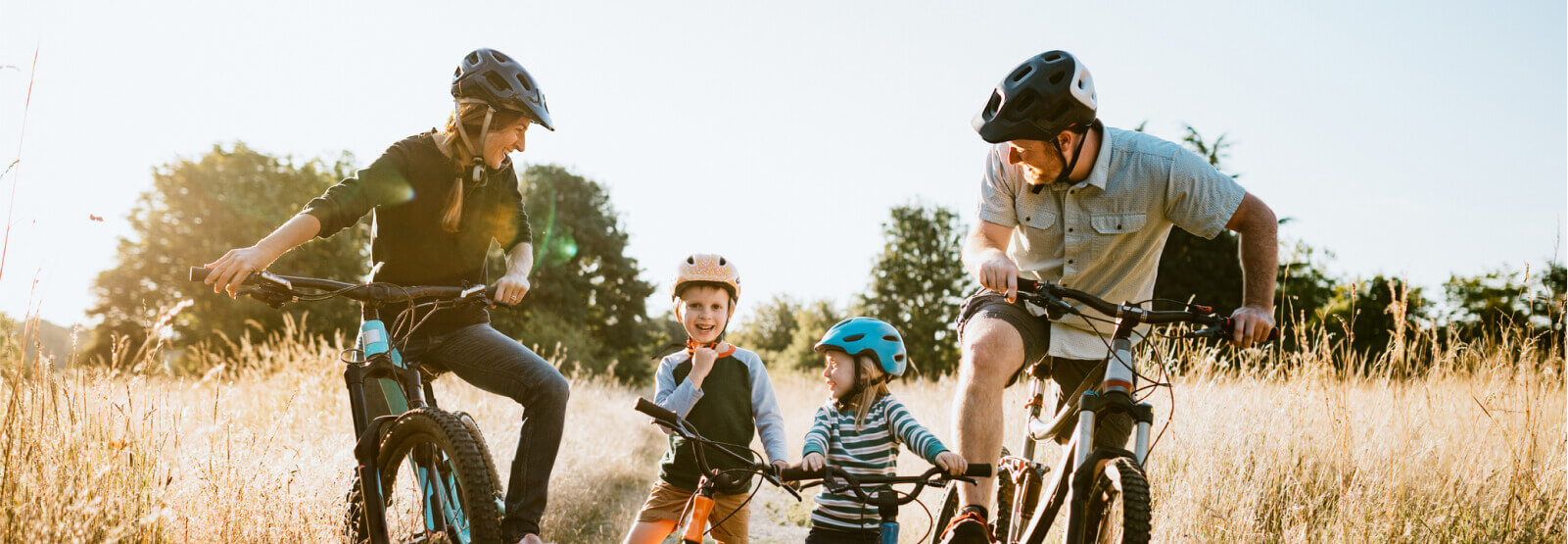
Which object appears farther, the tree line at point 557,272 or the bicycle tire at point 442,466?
the tree line at point 557,272

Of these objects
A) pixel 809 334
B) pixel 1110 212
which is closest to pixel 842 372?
pixel 1110 212

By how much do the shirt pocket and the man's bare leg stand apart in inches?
23.2

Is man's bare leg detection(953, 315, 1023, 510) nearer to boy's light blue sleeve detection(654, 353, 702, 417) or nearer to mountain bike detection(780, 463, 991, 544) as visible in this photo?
mountain bike detection(780, 463, 991, 544)

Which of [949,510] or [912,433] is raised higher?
[912,433]

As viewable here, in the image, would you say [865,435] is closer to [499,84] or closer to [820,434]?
[820,434]

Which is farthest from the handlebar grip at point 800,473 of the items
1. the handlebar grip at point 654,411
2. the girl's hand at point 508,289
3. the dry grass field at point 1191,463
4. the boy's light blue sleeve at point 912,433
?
the dry grass field at point 1191,463

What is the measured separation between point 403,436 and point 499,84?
56.5 inches

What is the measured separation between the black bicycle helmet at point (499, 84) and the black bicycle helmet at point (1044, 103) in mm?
1793

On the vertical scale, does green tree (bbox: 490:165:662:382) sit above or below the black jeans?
above

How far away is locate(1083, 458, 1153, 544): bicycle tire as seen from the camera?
89.4 inches

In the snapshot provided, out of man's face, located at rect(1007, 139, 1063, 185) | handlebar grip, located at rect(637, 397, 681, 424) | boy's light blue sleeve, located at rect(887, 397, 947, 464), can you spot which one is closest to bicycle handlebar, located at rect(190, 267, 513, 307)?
handlebar grip, located at rect(637, 397, 681, 424)

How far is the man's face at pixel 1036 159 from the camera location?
330cm

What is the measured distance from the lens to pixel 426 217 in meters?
3.67

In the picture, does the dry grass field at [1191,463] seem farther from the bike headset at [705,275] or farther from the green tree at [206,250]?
the green tree at [206,250]
